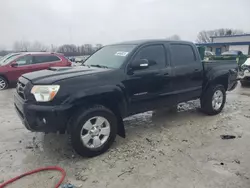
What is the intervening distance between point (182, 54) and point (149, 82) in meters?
1.27

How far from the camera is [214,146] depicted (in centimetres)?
418

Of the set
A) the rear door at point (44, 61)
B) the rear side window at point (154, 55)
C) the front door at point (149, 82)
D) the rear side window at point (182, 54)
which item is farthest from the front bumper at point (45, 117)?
the rear door at point (44, 61)

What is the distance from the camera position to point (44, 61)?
10922 mm

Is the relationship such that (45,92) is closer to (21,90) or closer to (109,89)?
(21,90)

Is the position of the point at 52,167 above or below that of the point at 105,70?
below

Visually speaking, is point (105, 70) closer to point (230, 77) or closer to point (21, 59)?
point (230, 77)

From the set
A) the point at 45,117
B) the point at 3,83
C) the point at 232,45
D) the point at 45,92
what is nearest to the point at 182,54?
the point at 45,92

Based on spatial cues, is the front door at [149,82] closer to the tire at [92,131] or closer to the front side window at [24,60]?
the tire at [92,131]

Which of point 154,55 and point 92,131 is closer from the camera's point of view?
point 92,131

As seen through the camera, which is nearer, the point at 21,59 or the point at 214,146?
the point at 214,146

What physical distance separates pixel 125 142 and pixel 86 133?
95 cm

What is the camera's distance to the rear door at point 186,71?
499cm

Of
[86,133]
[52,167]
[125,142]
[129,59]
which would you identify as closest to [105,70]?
[129,59]

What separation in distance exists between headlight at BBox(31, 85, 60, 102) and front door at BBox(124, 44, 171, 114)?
1217 mm
